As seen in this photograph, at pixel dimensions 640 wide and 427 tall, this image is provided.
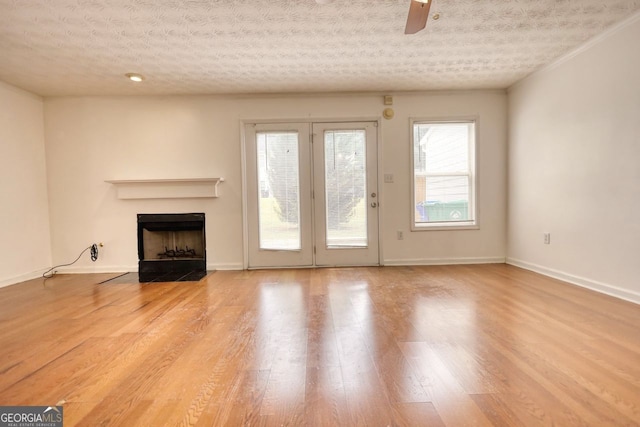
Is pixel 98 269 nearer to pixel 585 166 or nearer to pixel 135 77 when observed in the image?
pixel 135 77

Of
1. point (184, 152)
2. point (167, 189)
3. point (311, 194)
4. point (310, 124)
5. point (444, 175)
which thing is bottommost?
point (311, 194)

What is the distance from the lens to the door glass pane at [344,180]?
4.35 meters

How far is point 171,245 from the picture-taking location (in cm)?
454

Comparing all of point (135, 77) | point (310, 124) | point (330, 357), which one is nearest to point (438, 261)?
point (310, 124)

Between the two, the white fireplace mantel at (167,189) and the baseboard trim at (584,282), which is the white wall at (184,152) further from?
the baseboard trim at (584,282)

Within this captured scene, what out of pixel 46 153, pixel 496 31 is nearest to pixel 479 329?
pixel 496 31

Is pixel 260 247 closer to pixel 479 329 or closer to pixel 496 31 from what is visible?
pixel 479 329

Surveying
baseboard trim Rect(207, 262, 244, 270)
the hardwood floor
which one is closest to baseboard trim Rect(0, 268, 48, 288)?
the hardwood floor

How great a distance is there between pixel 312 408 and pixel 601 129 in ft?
11.4

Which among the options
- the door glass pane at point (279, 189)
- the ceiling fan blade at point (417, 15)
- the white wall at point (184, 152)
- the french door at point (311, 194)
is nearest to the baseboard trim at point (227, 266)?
the white wall at point (184, 152)

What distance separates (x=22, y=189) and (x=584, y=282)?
6.44m

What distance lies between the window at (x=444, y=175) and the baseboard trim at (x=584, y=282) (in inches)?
33.4

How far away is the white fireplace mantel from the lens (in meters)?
4.26

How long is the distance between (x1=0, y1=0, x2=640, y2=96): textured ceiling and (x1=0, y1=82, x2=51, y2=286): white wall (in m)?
0.33
